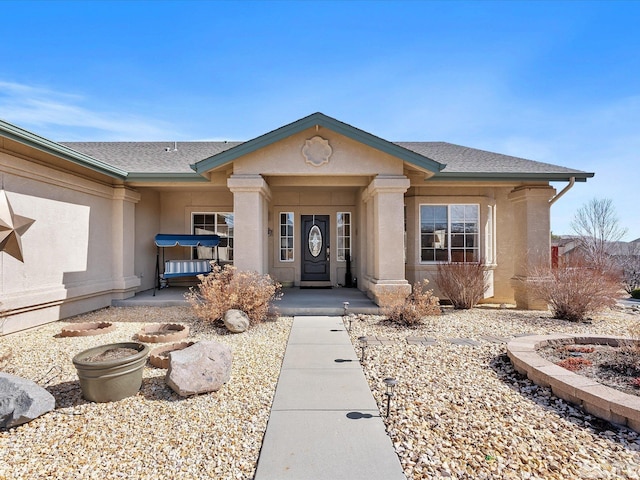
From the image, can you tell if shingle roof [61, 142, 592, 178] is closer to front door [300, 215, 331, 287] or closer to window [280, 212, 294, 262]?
window [280, 212, 294, 262]

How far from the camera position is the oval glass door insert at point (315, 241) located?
1179cm

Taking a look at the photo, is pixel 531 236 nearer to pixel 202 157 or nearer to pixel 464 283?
pixel 464 283

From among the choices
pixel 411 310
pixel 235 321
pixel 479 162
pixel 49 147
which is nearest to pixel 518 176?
pixel 479 162

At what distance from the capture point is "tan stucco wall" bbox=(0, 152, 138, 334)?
6359mm

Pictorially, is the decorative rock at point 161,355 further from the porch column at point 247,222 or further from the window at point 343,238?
the window at point 343,238

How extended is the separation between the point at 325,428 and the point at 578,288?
739cm

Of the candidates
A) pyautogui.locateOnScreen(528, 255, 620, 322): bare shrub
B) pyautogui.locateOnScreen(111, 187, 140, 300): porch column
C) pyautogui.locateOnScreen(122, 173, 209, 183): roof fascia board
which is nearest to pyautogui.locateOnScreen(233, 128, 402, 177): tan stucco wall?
pyautogui.locateOnScreen(122, 173, 209, 183): roof fascia board

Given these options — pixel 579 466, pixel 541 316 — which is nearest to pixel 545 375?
pixel 579 466

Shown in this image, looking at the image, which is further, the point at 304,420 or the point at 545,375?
the point at 545,375

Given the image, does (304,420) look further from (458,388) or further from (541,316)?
(541,316)

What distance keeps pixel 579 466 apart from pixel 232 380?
3479mm

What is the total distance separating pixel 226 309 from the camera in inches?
266

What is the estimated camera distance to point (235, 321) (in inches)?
251

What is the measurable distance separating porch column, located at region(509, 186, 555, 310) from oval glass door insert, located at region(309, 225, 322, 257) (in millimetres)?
6094
